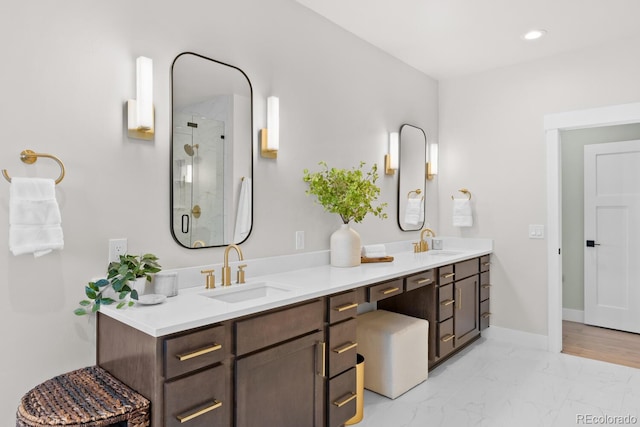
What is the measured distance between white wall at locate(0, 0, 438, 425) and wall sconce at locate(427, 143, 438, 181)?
1691mm

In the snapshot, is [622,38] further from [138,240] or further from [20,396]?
[20,396]

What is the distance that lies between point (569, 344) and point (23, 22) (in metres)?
4.49

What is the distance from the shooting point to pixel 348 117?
315 cm

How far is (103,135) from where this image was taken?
1819mm

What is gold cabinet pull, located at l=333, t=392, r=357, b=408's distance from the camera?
6.96 ft

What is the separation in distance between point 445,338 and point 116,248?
2.41m

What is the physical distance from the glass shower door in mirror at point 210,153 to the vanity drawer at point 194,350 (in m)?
0.68

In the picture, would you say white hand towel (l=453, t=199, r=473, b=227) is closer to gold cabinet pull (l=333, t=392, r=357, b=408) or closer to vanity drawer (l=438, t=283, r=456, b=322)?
vanity drawer (l=438, t=283, r=456, b=322)

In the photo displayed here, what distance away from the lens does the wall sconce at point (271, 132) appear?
2.45m

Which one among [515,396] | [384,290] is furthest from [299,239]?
[515,396]

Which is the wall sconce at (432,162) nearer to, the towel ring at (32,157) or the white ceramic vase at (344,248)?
the white ceramic vase at (344,248)

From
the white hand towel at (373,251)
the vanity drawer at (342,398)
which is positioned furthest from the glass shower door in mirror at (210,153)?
the white hand towel at (373,251)

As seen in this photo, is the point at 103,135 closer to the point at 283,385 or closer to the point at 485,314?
the point at 283,385

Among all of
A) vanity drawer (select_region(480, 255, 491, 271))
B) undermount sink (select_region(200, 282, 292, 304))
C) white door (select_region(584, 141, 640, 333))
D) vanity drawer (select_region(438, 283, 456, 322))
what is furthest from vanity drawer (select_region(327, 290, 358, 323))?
white door (select_region(584, 141, 640, 333))
